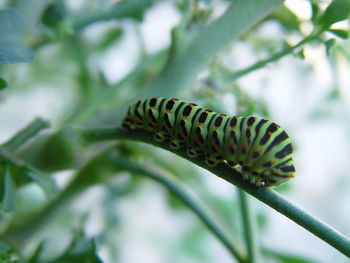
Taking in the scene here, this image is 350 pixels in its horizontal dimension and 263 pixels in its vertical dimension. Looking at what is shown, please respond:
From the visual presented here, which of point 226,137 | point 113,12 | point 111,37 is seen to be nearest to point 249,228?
point 226,137

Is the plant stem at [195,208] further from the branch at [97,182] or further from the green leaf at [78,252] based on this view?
the green leaf at [78,252]

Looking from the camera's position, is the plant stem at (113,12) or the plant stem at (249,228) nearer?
the plant stem at (249,228)

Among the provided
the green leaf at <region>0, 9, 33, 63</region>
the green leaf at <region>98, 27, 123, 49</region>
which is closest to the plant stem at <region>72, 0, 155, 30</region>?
the green leaf at <region>0, 9, 33, 63</region>

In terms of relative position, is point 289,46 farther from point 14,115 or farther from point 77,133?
point 14,115

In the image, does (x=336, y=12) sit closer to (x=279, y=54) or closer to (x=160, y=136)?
(x=279, y=54)

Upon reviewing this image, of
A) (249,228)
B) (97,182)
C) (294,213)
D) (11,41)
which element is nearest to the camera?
(294,213)

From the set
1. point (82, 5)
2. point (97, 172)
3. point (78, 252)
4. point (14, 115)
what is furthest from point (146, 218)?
point (78, 252)

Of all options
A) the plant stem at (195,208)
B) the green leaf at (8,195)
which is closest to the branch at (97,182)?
the plant stem at (195,208)
